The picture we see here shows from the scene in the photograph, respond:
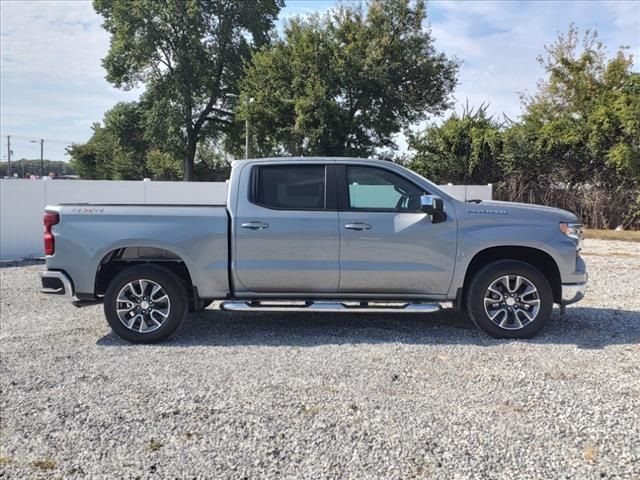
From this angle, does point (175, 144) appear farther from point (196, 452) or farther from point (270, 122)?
point (196, 452)

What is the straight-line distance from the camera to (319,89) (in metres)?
26.2

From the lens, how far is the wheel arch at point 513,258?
5.73m

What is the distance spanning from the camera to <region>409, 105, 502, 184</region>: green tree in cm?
2200

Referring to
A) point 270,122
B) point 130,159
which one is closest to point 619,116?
point 270,122

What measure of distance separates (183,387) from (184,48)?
34.4 meters

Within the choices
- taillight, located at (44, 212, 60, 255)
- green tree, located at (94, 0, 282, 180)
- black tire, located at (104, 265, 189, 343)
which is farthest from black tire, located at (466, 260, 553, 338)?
green tree, located at (94, 0, 282, 180)

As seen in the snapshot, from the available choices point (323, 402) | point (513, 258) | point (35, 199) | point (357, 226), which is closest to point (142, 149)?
point (35, 199)

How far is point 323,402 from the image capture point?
397 cm

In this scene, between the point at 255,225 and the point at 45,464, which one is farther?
the point at 255,225

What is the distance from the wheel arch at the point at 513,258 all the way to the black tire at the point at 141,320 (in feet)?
9.77

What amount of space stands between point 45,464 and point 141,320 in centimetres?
252

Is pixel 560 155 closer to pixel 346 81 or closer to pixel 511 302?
pixel 346 81

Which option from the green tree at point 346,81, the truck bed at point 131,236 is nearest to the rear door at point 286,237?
the truck bed at point 131,236

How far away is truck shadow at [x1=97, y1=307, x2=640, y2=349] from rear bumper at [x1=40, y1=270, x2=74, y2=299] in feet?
2.11
